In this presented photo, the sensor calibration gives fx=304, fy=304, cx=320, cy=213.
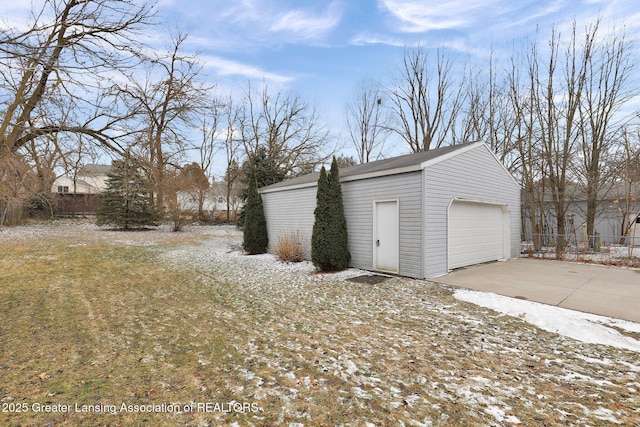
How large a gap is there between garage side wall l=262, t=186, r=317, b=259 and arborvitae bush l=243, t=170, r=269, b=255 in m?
0.23

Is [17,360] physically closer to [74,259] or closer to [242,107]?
[74,259]

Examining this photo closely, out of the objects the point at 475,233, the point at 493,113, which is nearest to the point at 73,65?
the point at 475,233

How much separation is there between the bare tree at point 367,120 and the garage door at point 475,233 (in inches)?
550

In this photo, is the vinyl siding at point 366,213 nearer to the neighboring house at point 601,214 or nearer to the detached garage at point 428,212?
the detached garage at point 428,212

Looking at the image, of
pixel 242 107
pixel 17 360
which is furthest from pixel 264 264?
pixel 242 107

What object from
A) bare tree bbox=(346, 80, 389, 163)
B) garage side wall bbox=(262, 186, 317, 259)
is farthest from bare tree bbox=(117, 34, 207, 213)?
bare tree bbox=(346, 80, 389, 163)

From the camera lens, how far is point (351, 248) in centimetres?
859

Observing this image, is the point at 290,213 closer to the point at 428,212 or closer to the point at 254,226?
the point at 254,226

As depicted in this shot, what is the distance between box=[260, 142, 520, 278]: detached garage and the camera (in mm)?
7104

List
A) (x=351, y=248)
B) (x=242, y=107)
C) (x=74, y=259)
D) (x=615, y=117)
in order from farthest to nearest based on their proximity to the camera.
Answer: (x=242, y=107), (x=615, y=117), (x=74, y=259), (x=351, y=248)

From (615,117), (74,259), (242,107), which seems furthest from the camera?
(242,107)

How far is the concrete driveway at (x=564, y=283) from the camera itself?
4.97 metres

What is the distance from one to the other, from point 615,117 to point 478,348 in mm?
14030

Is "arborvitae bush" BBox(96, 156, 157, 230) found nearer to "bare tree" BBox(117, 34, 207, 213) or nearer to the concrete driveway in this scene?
"bare tree" BBox(117, 34, 207, 213)
